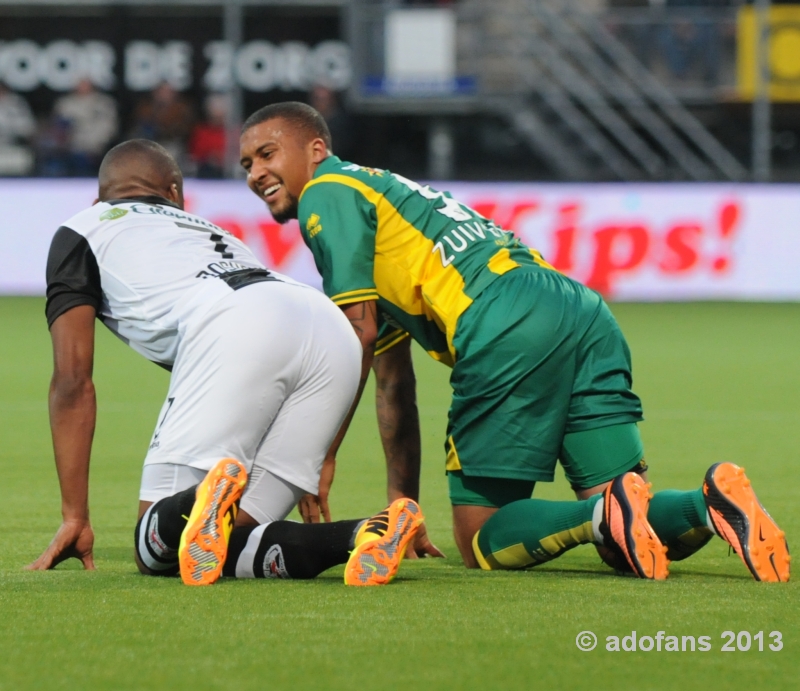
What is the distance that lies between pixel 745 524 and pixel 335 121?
1763 cm

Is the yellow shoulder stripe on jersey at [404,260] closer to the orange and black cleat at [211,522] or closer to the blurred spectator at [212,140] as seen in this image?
the orange and black cleat at [211,522]

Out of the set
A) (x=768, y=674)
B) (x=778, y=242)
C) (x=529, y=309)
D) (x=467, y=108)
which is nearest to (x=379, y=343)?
(x=529, y=309)

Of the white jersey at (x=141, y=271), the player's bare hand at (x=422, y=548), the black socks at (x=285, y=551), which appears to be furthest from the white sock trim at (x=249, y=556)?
the player's bare hand at (x=422, y=548)

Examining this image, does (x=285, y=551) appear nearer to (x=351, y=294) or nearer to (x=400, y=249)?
(x=351, y=294)

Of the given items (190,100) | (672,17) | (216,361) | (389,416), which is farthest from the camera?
(190,100)

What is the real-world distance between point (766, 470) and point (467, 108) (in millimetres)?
15168

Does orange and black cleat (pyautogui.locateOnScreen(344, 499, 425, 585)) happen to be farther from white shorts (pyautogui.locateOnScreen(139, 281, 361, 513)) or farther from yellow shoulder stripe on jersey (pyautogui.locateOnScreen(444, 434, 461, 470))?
yellow shoulder stripe on jersey (pyautogui.locateOnScreen(444, 434, 461, 470))

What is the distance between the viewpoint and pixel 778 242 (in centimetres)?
1827

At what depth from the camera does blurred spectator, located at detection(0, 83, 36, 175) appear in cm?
2214

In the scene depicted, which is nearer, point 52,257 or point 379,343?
point 52,257

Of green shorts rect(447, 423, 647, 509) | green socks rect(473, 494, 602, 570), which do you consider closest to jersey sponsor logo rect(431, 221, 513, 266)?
green shorts rect(447, 423, 647, 509)

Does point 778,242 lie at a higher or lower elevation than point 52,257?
lower

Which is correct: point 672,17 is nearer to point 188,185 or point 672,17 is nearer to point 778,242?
point 778,242

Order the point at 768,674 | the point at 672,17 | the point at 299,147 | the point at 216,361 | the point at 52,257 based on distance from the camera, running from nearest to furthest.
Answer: the point at 768,674, the point at 216,361, the point at 52,257, the point at 299,147, the point at 672,17
